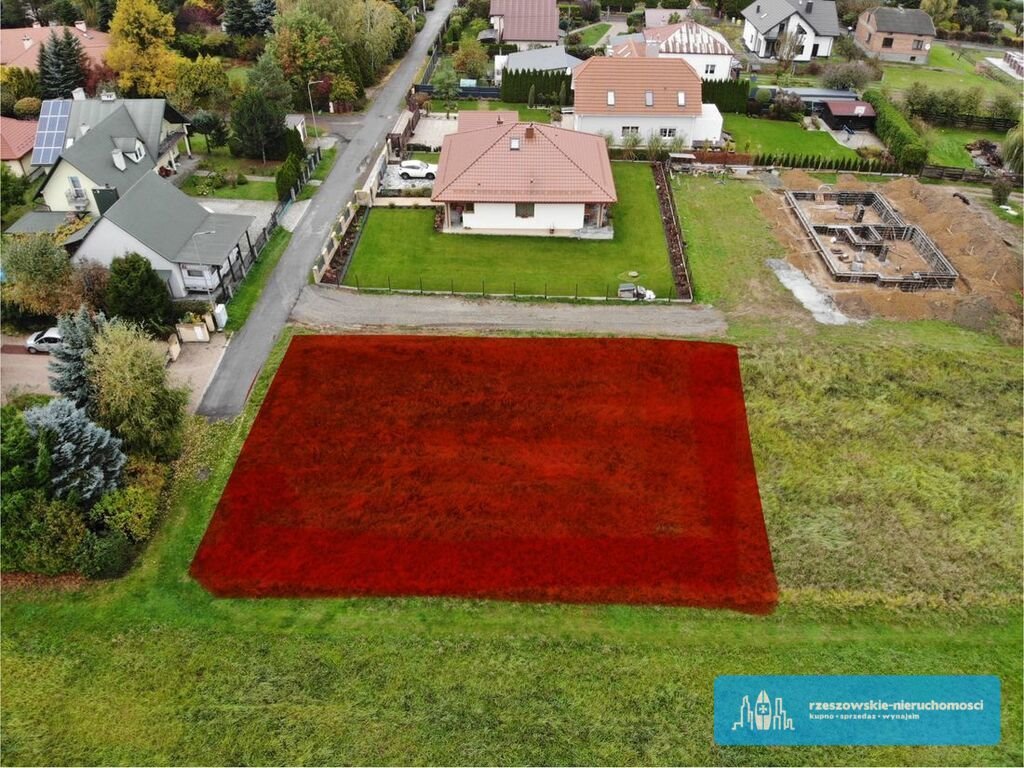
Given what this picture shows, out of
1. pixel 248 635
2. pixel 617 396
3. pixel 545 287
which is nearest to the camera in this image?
pixel 248 635

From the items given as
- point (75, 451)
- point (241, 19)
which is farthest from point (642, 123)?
point (241, 19)

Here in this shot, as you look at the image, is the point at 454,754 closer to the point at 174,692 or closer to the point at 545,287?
the point at 174,692

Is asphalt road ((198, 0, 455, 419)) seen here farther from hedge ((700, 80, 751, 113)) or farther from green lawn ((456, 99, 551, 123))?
hedge ((700, 80, 751, 113))

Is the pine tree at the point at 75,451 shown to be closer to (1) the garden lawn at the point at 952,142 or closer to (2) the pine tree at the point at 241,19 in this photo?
(1) the garden lawn at the point at 952,142

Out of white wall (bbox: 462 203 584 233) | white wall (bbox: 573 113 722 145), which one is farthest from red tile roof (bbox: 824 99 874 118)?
white wall (bbox: 462 203 584 233)

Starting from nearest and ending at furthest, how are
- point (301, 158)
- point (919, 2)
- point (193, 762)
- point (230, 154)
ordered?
point (193, 762), point (301, 158), point (230, 154), point (919, 2)

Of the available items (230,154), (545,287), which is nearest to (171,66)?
(230,154)

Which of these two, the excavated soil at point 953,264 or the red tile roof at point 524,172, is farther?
the red tile roof at point 524,172

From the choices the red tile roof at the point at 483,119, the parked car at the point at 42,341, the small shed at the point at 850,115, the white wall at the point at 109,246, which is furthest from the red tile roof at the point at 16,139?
the small shed at the point at 850,115
